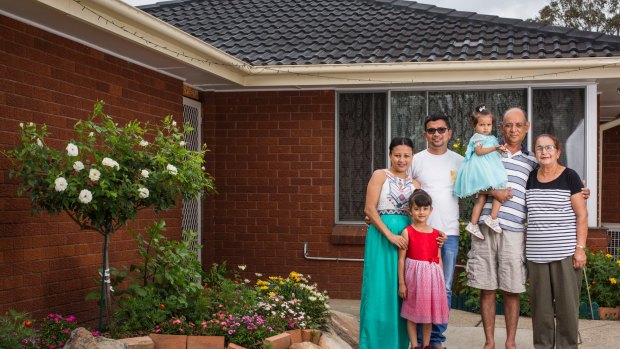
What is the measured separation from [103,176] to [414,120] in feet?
16.3

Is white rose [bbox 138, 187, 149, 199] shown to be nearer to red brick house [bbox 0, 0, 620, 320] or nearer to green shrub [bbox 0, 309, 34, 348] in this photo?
green shrub [bbox 0, 309, 34, 348]

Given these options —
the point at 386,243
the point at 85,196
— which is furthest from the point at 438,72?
the point at 85,196

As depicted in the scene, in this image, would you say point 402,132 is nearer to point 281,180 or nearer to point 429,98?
point 429,98

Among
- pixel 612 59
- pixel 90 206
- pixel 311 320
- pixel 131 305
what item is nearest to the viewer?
pixel 90 206

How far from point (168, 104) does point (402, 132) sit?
2.92m

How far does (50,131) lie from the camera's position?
20.7 feet

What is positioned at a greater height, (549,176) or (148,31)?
(148,31)

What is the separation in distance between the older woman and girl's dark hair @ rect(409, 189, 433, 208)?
0.78m

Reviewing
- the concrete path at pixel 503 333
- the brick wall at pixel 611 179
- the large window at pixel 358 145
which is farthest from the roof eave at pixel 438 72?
the brick wall at pixel 611 179

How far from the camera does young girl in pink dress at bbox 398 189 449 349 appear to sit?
5312mm

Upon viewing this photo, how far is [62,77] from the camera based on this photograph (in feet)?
21.3

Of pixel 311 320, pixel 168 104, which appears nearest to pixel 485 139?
pixel 311 320

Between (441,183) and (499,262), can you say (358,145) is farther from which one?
(499,262)

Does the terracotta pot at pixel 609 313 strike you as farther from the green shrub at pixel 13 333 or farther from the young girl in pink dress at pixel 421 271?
the green shrub at pixel 13 333
